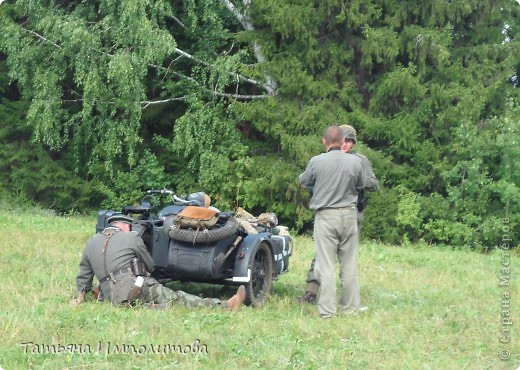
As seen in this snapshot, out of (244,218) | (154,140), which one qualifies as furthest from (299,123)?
(244,218)

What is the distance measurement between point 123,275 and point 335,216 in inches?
84.8

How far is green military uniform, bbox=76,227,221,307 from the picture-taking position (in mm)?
7523

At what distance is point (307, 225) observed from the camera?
781 inches

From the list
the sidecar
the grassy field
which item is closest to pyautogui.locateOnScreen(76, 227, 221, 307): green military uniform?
the grassy field

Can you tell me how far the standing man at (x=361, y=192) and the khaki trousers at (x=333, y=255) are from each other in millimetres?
379

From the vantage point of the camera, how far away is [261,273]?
28.2 ft

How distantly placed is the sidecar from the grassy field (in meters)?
0.36

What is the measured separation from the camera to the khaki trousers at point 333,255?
782cm

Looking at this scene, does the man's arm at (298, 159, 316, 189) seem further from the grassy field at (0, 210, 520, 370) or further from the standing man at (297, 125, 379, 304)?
the grassy field at (0, 210, 520, 370)

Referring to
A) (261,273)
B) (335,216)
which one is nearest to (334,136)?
(335,216)

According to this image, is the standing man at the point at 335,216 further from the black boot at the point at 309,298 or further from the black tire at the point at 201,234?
the black tire at the point at 201,234

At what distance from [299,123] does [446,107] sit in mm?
3491

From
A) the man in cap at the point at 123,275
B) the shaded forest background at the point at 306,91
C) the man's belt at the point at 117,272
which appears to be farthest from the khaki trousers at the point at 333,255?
the shaded forest background at the point at 306,91

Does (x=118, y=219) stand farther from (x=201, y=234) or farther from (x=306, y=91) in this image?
(x=306, y=91)
